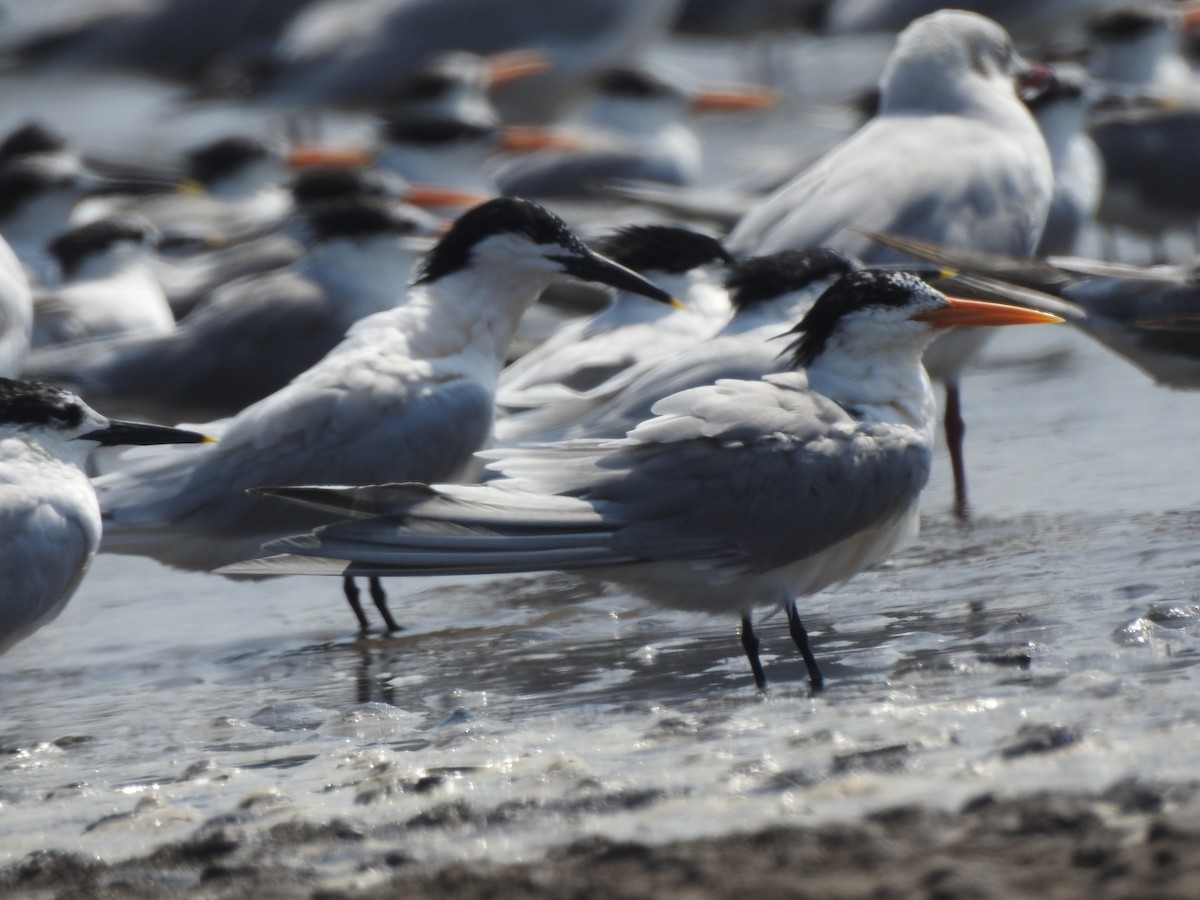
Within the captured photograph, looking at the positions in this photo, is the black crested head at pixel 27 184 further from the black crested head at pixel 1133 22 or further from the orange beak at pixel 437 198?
the black crested head at pixel 1133 22

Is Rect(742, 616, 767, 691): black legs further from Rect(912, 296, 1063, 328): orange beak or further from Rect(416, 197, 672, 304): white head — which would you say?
Rect(416, 197, 672, 304): white head

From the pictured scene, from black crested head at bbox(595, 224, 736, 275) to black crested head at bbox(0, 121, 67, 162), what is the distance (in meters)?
6.23

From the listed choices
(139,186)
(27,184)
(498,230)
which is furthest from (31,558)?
(139,186)

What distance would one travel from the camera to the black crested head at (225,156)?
11344 millimetres

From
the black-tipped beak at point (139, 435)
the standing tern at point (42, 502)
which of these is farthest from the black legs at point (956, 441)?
the standing tern at point (42, 502)

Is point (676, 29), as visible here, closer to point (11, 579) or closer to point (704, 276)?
point (704, 276)

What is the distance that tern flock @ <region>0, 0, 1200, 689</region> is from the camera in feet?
13.1

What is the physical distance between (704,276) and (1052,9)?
332 inches

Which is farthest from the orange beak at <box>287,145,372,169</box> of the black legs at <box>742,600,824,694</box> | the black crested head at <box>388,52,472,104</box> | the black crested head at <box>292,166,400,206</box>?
the black legs at <box>742,600,824,694</box>

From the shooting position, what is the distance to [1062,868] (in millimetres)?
2529

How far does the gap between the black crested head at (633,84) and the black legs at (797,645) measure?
8.69 meters

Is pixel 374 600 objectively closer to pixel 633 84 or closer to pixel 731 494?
pixel 731 494

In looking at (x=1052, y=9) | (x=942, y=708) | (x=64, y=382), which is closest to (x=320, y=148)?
(x=1052, y=9)

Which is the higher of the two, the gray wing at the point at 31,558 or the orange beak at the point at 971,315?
the orange beak at the point at 971,315
